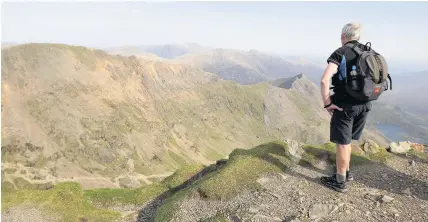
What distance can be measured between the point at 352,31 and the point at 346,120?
3.10 meters

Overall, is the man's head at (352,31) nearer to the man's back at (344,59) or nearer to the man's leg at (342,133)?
the man's back at (344,59)

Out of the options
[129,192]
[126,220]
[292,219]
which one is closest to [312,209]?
[292,219]

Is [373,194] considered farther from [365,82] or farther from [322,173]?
[365,82]

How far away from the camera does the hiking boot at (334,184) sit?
13539 millimetres

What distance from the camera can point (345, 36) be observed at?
11.7 meters

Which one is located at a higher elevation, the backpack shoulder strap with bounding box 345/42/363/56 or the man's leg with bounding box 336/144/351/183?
the backpack shoulder strap with bounding box 345/42/363/56

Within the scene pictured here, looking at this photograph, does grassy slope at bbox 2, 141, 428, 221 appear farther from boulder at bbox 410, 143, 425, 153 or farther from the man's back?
the man's back

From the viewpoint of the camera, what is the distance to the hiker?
1105 centimetres

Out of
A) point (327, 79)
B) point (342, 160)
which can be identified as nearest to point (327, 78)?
point (327, 79)

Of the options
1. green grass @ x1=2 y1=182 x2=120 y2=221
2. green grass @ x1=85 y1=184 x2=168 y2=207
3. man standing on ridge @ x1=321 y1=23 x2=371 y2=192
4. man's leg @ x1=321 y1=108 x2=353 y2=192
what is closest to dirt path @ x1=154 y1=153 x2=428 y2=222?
man standing on ridge @ x1=321 y1=23 x2=371 y2=192

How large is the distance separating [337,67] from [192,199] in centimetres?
817

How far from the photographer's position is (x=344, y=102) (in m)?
11.9

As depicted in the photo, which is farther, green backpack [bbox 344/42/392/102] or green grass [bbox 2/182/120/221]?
green grass [bbox 2/182/120/221]

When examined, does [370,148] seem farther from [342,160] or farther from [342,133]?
[342,133]
